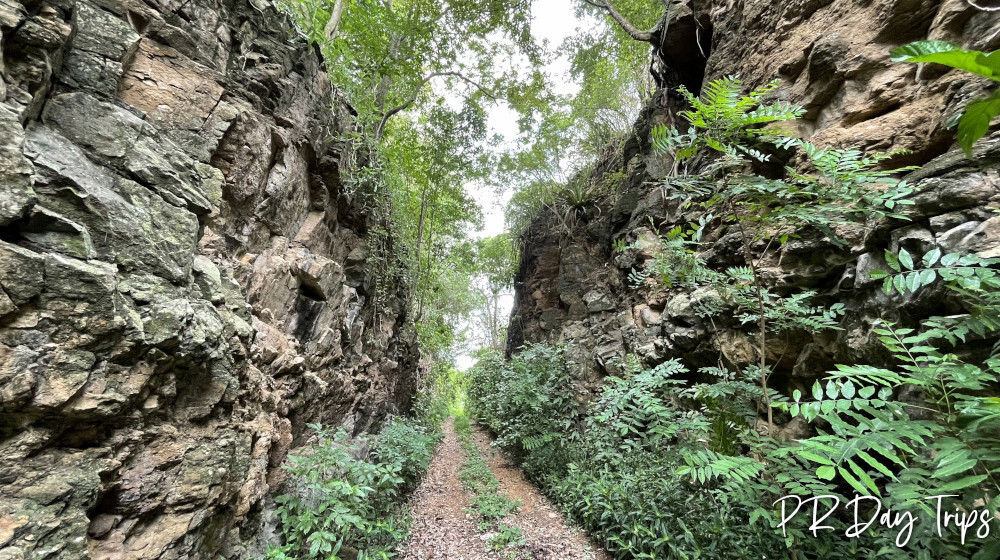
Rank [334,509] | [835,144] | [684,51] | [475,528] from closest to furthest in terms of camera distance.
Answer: [334,509], [835,144], [475,528], [684,51]

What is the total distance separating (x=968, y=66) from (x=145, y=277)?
4.24m

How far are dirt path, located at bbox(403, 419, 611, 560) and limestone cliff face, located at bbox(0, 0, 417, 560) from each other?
246 cm

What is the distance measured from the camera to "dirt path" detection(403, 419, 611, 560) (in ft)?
15.5

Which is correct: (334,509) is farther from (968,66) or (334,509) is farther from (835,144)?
(835,144)

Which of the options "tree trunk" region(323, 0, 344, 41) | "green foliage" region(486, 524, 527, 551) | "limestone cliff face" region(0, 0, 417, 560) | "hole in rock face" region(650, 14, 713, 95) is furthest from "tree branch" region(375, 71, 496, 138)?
"green foliage" region(486, 524, 527, 551)

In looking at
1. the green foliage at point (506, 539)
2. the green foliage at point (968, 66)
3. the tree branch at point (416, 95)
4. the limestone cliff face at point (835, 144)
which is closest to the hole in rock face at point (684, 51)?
the limestone cliff face at point (835, 144)

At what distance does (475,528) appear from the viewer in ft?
18.1

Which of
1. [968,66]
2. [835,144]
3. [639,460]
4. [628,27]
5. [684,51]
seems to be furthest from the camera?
[628,27]

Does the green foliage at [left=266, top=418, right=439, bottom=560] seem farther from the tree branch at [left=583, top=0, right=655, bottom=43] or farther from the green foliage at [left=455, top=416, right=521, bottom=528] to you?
the tree branch at [left=583, top=0, right=655, bottom=43]

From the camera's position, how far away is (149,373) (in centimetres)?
255

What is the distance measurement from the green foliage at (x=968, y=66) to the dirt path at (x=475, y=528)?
5312 mm

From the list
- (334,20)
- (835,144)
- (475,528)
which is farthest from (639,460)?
(334,20)

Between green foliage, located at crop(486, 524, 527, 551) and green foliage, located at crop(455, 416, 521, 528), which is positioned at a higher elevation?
green foliage, located at crop(455, 416, 521, 528)

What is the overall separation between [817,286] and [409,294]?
916 centimetres
